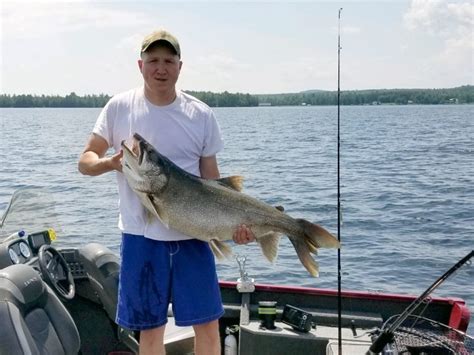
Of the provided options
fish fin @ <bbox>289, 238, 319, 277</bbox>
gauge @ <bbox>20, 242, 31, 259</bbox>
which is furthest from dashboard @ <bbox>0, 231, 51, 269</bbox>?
fish fin @ <bbox>289, 238, 319, 277</bbox>

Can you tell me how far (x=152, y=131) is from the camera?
3.85 m

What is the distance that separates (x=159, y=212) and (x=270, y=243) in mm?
696

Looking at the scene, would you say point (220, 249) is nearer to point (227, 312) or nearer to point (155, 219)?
point (155, 219)

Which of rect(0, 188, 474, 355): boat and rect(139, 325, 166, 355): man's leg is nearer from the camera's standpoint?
rect(139, 325, 166, 355): man's leg

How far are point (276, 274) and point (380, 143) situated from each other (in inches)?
892

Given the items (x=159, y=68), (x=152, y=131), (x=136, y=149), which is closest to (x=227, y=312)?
(x=152, y=131)

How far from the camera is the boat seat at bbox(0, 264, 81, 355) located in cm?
348

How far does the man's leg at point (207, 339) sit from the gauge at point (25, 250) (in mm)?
1571

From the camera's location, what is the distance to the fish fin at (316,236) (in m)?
3.84

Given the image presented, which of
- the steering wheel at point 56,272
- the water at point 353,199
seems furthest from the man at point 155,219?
the water at point 353,199

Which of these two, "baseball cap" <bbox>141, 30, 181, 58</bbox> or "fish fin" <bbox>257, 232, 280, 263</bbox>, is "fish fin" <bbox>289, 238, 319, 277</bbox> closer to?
"fish fin" <bbox>257, 232, 280, 263</bbox>

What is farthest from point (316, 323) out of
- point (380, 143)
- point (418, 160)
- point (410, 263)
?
point (380, 143)

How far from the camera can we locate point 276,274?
10.6 metres

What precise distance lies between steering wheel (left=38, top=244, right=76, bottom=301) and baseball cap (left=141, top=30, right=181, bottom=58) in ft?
5.95
